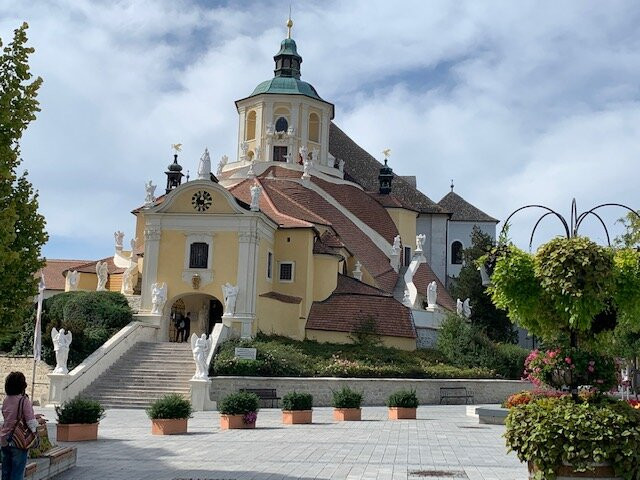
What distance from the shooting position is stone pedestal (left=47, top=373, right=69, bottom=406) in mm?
27734

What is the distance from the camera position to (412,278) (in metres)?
47.0

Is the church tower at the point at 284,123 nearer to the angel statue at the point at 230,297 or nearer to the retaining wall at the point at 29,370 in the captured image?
the angel statue at the point at 230,297

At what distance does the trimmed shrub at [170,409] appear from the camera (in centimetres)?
1859

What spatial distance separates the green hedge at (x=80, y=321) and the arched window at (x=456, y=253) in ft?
113

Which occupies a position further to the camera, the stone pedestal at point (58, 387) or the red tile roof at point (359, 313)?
the red tile roof at point (359, 313)

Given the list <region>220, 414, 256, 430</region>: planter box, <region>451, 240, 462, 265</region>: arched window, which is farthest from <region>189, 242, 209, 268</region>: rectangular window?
<region>451, 240, 462, 265</region>: arched window

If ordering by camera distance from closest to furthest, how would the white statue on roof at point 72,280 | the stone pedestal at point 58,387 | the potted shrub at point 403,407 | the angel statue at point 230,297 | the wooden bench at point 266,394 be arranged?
the potted shrub at point 403,407, the stone pedestal at point 58,387, the wooden bench at point 266,394, the angel statue at point 230,297, the white statue on roof at point 72,280

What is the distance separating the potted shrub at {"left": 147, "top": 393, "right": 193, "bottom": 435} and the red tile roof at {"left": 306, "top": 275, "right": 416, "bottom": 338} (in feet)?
67.9

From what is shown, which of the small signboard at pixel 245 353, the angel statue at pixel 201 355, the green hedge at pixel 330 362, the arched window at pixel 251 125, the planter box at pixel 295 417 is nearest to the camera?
the planter box at pixel 295 417

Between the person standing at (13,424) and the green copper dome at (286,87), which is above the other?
the green copper dome at (286,87)

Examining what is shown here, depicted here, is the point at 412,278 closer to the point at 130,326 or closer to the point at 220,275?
the point at 220,275

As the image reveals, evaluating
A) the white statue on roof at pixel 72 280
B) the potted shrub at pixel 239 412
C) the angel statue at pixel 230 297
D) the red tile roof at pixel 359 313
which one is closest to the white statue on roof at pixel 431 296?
the red tile roof at pixel 359 313

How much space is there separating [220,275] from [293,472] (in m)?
25.4

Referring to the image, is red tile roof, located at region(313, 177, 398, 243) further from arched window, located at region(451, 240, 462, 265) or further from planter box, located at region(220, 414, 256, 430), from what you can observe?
planter box, located at region(220, 414, 256, 430)
